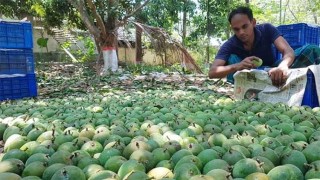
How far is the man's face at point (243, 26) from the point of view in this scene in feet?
15.2

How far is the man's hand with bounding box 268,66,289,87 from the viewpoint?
4.28m

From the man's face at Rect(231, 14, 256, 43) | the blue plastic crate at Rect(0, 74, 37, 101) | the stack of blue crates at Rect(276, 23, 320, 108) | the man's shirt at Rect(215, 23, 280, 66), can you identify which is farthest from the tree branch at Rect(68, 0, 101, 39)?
the man's face at Rect(231, 14, 256, 43)

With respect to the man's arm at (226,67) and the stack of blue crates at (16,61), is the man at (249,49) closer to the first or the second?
the man's arm at (226,67)

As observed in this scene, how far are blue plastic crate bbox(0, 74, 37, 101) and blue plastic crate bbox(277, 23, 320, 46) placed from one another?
5.05 meters

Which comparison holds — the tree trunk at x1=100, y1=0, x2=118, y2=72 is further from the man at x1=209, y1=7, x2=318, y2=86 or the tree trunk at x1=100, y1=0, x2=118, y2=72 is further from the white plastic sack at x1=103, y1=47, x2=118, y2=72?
the man at x1=209, y1=7, x2=318, y2=86

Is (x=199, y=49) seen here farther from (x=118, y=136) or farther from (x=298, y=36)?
(x=118, y=136)

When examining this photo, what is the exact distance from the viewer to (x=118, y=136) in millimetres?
2416

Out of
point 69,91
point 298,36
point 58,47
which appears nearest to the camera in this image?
point 298,36

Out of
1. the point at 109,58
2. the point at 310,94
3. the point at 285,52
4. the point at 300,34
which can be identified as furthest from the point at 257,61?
the point at 109,58

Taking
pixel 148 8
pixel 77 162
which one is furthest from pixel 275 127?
pixel 148 8

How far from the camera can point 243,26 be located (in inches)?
185

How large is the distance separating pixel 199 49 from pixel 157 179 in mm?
19292

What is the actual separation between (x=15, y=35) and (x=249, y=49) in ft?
14.0

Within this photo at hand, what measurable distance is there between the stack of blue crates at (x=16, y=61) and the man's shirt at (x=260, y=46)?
367cm
